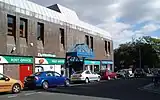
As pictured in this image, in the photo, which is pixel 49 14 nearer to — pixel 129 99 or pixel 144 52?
pixel 129 99

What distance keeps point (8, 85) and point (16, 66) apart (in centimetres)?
1098

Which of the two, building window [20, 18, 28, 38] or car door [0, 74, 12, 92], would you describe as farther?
building window [20, 18, 28, 38]

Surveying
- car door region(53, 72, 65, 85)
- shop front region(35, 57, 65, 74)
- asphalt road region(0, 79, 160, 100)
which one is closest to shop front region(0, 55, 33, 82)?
shop front region(35, 57, 65, 74)

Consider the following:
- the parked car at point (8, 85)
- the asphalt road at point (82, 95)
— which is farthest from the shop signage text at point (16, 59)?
Result: the parked car at point (8, 85)

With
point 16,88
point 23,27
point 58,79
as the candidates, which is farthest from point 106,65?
point 16,88

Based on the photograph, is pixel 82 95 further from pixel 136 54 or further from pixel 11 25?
pixel 136 54

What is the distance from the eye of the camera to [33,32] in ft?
107

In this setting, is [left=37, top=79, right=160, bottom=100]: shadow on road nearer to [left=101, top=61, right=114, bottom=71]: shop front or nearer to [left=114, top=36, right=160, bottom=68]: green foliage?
[left=101, top=61, right=114, bottom=71]: shop front

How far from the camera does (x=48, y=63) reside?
3466 centimetres

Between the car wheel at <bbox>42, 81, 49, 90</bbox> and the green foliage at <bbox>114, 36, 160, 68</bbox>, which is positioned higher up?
the green foliage at <bbox>114, 36, 160, 68</bbox>

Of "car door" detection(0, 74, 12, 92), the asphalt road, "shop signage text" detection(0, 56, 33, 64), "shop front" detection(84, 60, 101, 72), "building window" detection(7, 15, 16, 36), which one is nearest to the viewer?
the asphalt road

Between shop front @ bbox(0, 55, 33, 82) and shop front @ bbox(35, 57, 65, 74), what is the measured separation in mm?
1295

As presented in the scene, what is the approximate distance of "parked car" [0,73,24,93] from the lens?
61.0 ft

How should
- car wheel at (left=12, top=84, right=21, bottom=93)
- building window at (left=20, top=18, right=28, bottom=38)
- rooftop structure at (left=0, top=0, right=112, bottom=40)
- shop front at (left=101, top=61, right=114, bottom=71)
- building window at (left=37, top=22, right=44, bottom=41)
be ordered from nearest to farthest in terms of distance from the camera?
car wheel at (left=12, top=84, right=21, bottom=93) → rooftop structure at (left=0, top=0, right=112, bottom=40) → building window at (left=20, top=18, right=28, bottom=38) → building window at (left=37, top=22, right=44, bottom=41) → shop front at (left=101, top=61, right=114, bottom=71)
